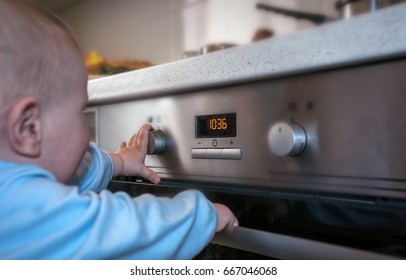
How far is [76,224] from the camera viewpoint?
0.36 metres

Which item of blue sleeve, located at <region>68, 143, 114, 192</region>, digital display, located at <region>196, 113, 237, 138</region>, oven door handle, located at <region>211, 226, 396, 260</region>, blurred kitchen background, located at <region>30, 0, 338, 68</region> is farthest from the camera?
blurred kitchen background, located at <region>30, 0, 338, 68</region>

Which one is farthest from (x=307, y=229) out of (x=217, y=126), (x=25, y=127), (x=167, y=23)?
(x=167, y=23)

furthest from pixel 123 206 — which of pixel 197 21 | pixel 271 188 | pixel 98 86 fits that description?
pixel 197 21

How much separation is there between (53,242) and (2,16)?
226mm

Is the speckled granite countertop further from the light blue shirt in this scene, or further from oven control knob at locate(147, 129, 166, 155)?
the light blue shirt

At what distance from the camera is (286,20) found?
0.94m

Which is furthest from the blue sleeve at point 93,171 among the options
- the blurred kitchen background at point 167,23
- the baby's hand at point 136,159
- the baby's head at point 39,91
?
the blurred kitchen background at point 167,23

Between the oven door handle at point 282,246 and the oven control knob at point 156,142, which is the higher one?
the oven control knob at point 156,142

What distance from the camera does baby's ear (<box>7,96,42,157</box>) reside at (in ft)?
1.25

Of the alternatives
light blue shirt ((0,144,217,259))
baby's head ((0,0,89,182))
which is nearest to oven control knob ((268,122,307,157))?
light blue shirt ((0,144,217,259))

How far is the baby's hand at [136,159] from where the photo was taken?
0.59 meters

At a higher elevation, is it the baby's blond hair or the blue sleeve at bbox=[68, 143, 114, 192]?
the baby's blond hair

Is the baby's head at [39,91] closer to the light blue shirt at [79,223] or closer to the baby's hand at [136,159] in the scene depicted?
the light blue shirt at [79,223]

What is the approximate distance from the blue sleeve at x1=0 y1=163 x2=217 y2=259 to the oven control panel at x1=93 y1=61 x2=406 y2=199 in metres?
0.12
